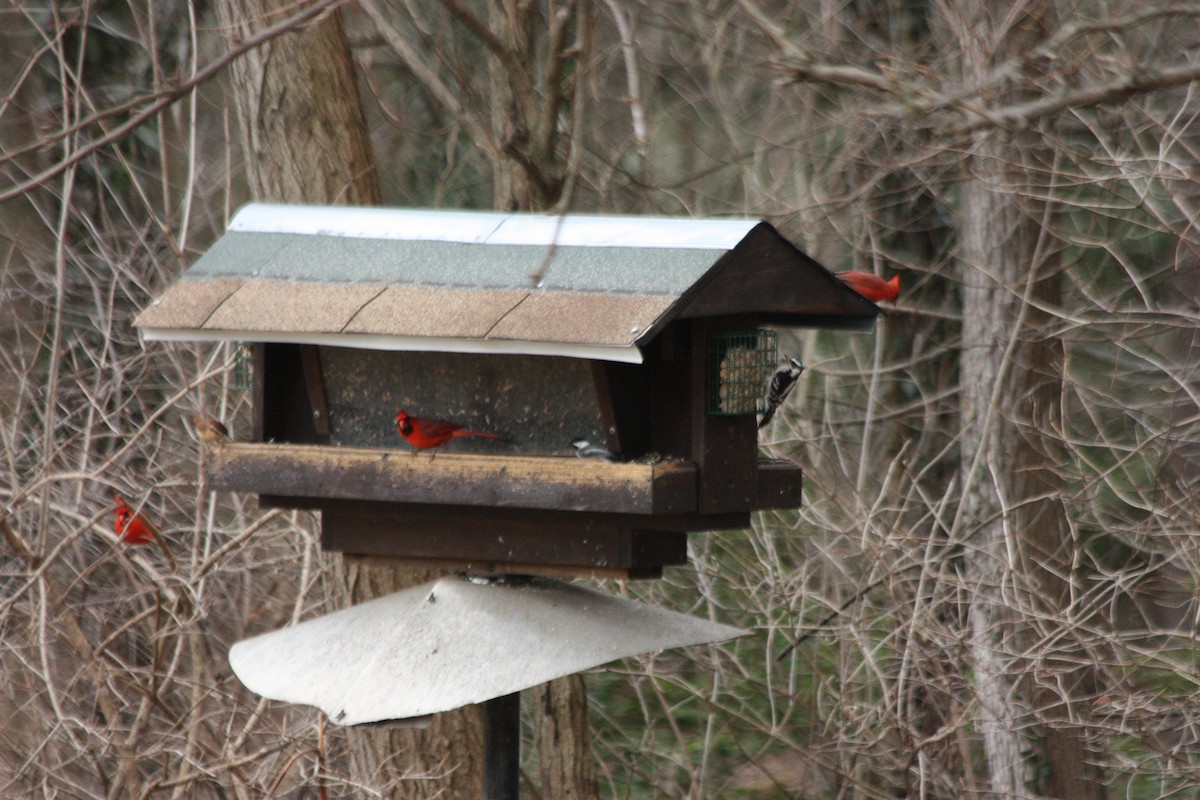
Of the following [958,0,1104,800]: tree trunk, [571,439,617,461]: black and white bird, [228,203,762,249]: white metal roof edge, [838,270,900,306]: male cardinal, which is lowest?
[958,0,1104,800]: tree trunk

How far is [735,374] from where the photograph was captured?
3602 mm

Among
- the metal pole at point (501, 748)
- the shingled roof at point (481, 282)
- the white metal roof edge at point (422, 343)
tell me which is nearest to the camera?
the white metal roof edge at point (422, 343)

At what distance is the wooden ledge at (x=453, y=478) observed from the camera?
3.40 m

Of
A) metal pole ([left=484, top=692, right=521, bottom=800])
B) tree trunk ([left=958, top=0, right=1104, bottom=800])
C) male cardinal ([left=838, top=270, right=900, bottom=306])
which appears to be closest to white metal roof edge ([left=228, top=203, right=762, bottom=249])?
male cardinal ([left=838, top=270, right=900, bottom=306])

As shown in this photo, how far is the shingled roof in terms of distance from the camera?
11.1 feet

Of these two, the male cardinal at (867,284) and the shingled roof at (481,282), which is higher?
the shingled roof at (481,282)

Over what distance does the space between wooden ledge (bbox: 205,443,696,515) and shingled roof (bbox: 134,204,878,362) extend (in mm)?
301

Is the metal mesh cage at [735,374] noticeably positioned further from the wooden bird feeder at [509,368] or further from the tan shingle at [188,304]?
the tan shingle at [188,304]

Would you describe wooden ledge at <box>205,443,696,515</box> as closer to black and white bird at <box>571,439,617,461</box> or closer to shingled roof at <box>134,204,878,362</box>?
black and white bird at <box>571,439,617,461</box>

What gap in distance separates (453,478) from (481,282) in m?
0.49

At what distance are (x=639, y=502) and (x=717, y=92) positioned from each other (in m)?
4.20

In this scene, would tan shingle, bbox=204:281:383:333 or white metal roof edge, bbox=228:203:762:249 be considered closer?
white metal roof edge, bbox=228:203:762:249

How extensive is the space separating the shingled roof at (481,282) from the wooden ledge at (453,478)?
11.8 inches

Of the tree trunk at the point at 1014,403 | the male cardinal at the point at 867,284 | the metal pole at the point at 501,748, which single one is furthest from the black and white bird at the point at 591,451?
the tree trunk at the point at 1014,403
